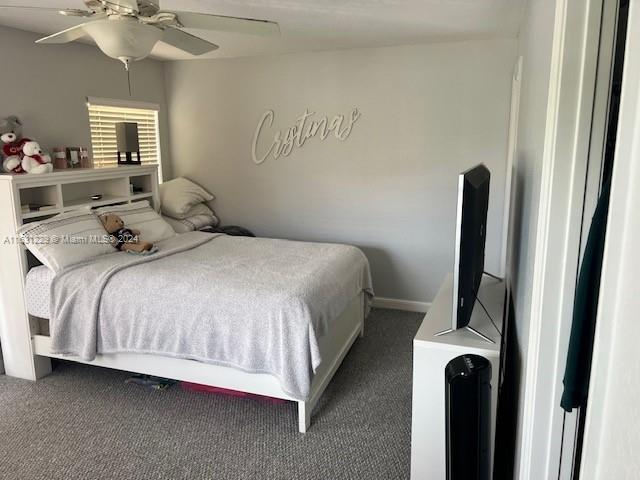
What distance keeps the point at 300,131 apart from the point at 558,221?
3.31 m

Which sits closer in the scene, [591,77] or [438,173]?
[591,77]

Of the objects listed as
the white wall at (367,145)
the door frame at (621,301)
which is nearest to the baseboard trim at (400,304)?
the white wall at (367,145)

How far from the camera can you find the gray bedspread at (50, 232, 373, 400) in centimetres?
251

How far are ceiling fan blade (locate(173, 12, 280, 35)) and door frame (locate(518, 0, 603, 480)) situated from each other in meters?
1.19

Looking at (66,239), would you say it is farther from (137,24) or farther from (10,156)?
(137,24)

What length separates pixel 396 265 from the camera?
14.2 ft

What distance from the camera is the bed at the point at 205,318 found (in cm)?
252

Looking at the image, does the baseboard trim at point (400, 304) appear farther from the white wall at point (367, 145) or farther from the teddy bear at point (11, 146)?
the teddy bear at point (11, 146)

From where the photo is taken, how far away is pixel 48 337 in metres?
3.03

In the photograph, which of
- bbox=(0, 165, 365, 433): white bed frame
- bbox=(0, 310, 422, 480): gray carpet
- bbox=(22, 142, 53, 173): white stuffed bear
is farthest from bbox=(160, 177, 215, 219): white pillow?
bbox=(0, 310, 422, 480): gray carpet

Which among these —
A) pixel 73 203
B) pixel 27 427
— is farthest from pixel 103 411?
pixel 73 203

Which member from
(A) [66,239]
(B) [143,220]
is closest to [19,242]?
(A) [66,239]

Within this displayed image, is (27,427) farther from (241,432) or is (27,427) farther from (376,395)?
(376,395)

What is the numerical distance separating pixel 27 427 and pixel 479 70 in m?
3.76
